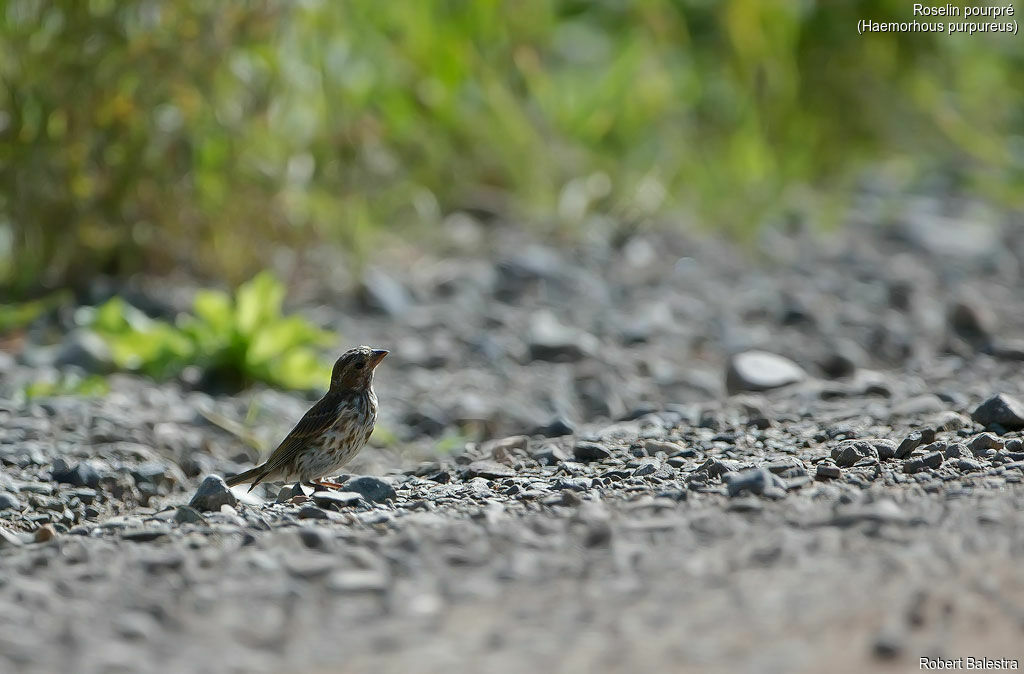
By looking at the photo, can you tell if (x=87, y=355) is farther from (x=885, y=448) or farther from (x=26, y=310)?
(x=885, y=448)

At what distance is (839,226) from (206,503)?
6076 millimetres

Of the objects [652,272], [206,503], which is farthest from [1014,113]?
[206,503]

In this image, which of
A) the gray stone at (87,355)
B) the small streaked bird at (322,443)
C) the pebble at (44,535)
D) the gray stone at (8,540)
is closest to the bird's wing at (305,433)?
the small streaked bird at (322,443)

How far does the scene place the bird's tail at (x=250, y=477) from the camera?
16.1 feet

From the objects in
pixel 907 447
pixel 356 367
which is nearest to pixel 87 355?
pixel 356 367

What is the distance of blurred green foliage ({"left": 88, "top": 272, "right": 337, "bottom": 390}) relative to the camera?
6379 millimetres

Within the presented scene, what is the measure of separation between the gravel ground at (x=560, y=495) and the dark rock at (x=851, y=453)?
0.01m

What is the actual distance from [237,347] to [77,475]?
1562 mm

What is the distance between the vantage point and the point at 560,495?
418cm

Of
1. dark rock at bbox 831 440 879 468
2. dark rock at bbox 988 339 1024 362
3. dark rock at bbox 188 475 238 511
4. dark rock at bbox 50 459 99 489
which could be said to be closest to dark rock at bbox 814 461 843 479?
dark rock at bbox 831 440 879 468

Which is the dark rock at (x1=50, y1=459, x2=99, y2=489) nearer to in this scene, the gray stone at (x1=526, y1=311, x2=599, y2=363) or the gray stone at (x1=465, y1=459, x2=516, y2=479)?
the gray stone at (x1=465, y1=459, x2=516, y2=479)

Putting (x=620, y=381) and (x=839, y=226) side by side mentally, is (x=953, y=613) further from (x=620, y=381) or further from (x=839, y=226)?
(x=839, y=226)

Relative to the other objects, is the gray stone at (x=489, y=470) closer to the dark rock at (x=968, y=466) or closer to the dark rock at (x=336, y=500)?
the dark rock at (x=336, y=500)

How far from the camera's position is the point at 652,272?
8.55 meters
